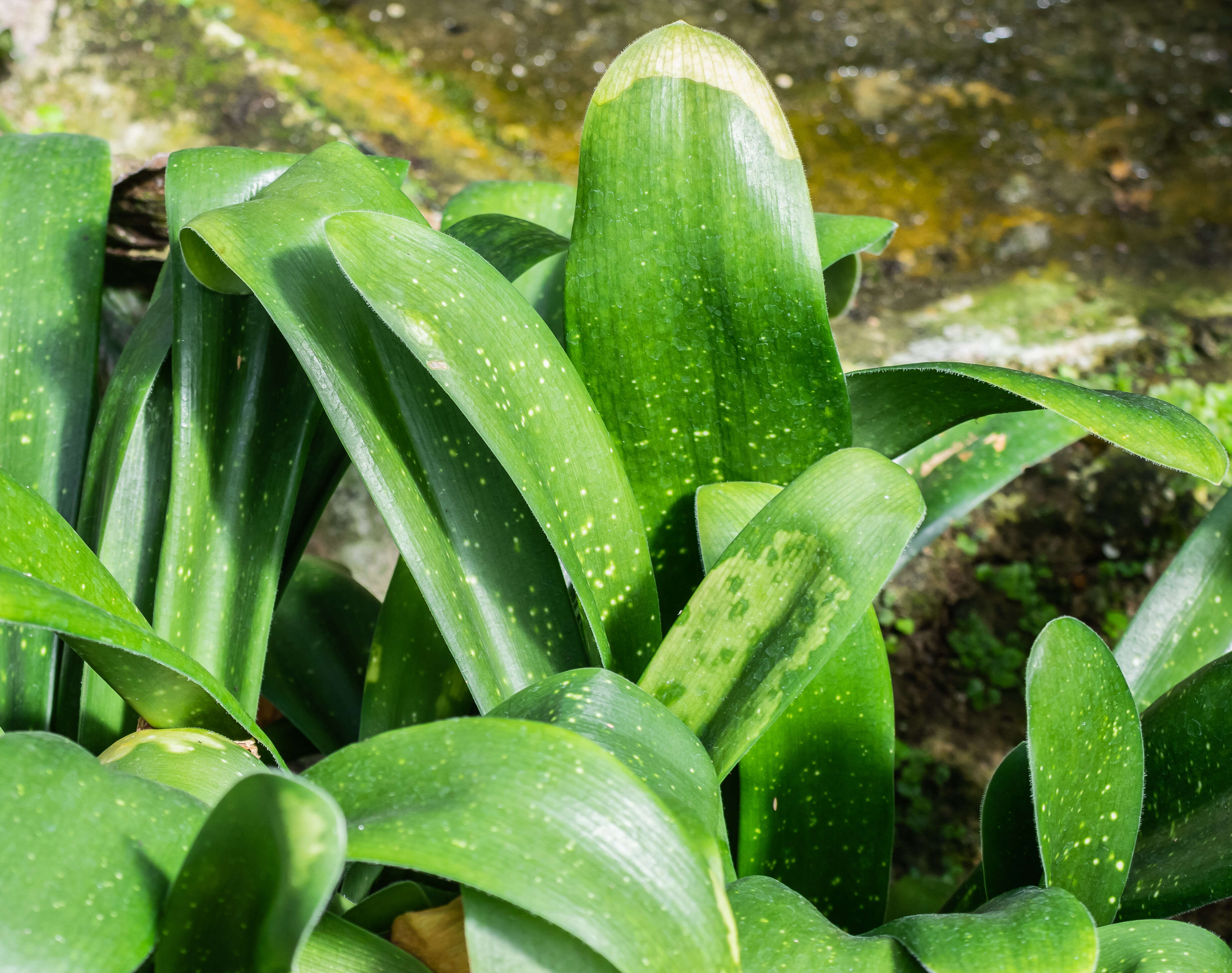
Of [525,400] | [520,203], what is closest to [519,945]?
[525,400]

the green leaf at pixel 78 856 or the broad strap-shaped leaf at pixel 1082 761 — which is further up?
the green leaf at pixel 78 856

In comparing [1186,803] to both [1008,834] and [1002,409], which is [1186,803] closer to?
[1008,834]

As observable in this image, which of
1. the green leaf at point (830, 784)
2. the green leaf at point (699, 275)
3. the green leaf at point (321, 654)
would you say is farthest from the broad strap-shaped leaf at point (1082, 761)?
the green leaf at point (321, 654)

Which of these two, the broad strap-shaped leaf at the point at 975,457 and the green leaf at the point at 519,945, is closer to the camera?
the green leaf at the point at 519,945

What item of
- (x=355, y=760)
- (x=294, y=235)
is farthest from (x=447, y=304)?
(x=355, y=760)

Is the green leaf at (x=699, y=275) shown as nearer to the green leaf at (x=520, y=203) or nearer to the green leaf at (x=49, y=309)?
the green leaf at (x=520, y=203)

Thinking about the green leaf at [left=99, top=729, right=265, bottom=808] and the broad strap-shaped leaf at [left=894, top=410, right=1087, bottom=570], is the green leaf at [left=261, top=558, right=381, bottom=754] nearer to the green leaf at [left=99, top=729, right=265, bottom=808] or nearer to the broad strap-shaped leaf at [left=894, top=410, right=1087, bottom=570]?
the green leaf at [left=99, top=729, right=265, bottom=808]

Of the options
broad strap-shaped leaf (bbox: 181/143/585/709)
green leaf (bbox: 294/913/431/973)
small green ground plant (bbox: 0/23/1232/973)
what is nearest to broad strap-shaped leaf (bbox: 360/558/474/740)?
small green ground plant (bbox: 0/23/1232/973)

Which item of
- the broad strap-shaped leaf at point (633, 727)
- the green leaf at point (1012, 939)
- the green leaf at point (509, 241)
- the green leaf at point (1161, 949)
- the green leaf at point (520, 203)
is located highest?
the green leaf at point (509, 241)
